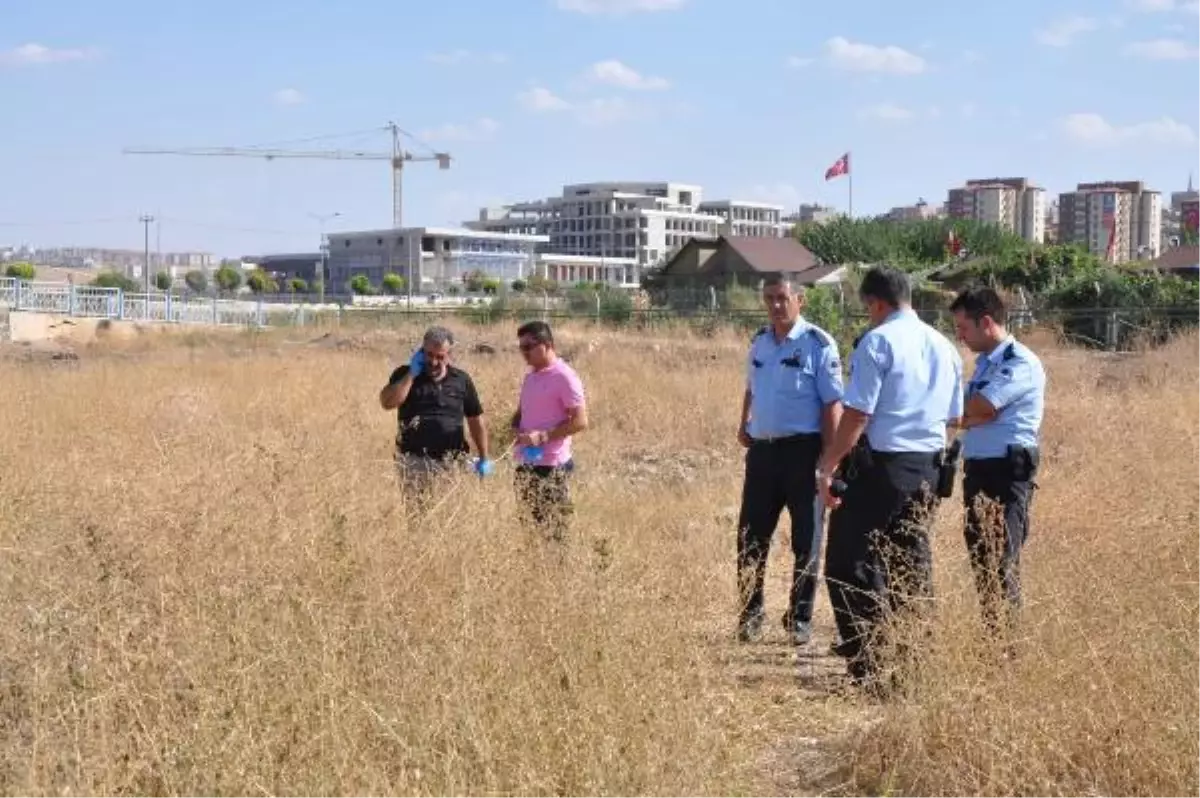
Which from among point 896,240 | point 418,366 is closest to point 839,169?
point 896,240

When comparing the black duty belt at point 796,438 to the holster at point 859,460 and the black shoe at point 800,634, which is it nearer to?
the holster at point 859,460

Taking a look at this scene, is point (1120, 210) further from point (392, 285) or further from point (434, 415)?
point (434, 415)

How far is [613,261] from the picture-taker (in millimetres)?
153375

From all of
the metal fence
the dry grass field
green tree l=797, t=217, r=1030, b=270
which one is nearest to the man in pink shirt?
the dry grass field

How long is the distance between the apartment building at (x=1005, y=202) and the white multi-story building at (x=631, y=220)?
70.8 ft

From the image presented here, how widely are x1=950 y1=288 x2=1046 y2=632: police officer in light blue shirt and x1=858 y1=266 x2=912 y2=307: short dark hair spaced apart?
63cm

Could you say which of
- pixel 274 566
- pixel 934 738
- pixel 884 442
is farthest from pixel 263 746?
pixel 884 442

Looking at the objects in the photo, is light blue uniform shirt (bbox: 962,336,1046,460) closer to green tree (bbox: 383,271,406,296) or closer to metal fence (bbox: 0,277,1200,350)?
metal fence (bbox: 0,277,1200,350)

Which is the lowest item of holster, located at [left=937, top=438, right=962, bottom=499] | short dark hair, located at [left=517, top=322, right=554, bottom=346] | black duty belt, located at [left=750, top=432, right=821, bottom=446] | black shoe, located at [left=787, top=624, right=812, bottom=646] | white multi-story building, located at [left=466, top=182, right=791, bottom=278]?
black shoe, located at [left=787, top=624, right=812, bottom=646]

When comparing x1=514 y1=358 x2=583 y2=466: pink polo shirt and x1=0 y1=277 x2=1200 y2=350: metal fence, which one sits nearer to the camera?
x1=514 y1=358 x2=583 y2=466: pink polo shirt

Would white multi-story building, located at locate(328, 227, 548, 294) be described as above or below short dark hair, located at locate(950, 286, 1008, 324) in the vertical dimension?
above

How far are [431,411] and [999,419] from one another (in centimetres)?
303

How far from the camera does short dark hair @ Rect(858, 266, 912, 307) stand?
5438 mm

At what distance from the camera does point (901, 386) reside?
5.33 meters
